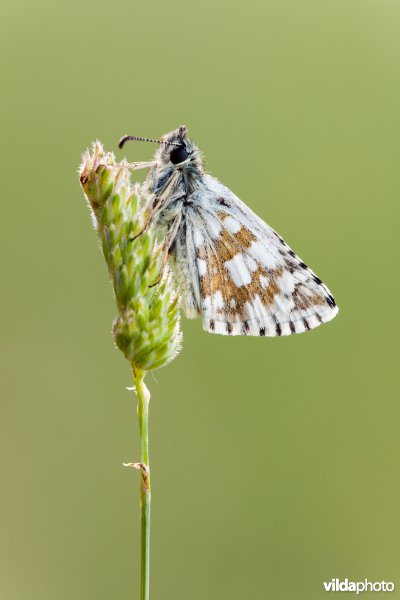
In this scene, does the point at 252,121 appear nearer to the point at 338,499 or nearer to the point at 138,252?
the point at 338,499

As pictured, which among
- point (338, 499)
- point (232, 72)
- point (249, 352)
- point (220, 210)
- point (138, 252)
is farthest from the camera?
point (232, 72)

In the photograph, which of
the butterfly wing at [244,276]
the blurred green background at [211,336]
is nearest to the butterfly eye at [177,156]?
the butterfly wing at [244,276]

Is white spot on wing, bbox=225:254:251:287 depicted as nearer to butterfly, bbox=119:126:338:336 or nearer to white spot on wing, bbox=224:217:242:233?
butterfly, bbox=119:126:338:336

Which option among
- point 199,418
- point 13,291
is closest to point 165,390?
point 199,418

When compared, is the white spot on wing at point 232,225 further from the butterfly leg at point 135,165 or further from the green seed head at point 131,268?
the green seed head at point 131,268

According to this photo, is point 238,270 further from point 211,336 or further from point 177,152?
point 211,336

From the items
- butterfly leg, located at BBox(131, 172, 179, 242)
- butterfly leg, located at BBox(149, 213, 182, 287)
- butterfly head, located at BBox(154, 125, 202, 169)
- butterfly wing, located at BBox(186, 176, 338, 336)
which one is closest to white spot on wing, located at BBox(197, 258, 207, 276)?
butterfly wing, located at BBox(186, 176, 338, 336)
